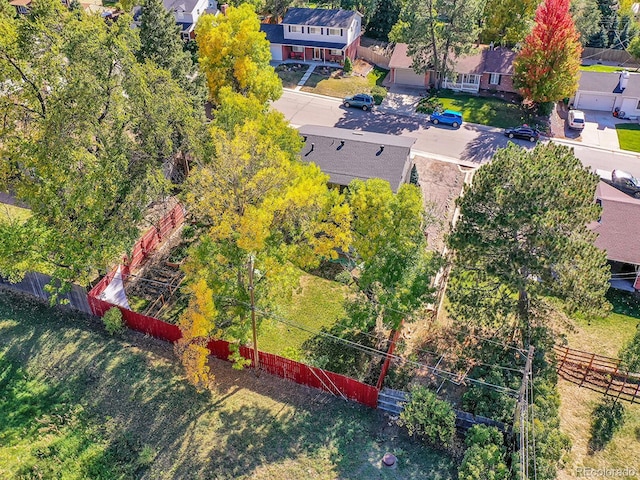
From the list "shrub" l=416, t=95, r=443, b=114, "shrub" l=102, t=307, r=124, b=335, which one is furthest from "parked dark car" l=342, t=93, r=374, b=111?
"shrub" l=102, t=307, r=124, b=335

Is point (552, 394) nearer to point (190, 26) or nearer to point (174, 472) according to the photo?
point (174, 472)

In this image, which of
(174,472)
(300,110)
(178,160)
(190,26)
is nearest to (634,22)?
(300,110)

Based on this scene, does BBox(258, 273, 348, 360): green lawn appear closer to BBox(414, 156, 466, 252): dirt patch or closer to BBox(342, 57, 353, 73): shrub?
BBox(414, 156, 466, 252): dirt patch

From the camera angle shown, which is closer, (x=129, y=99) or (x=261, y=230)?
(x=261, y=230)

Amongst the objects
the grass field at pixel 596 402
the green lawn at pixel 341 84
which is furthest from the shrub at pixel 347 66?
the grass field at pixel 596 402

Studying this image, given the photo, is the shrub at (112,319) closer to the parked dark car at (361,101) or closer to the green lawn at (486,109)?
the parked dark car at (361,101)

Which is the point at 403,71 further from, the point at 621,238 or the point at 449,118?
the point at 621,238

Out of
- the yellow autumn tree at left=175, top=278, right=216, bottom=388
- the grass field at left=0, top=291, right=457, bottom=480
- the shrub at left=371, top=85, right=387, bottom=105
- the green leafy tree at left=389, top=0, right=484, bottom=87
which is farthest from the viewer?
the shrub at left=371, top=85, right=387, bottom=105
